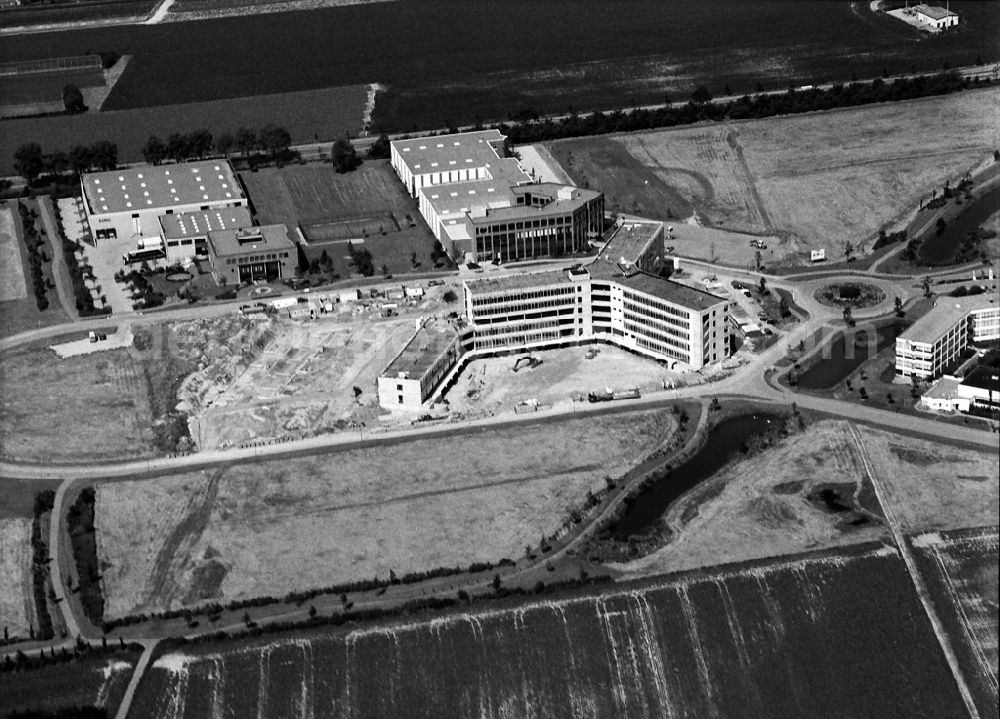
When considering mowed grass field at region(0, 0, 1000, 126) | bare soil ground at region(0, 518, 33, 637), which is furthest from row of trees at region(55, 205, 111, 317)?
mowed grass field at region(0, 0, 1000, 126)

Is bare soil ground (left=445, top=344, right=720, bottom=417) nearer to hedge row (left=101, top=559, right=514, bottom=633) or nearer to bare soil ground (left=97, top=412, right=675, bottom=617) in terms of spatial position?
bare soil ground (left=97, top=412, right=675, bottom=617)

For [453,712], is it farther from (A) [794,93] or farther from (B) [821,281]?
(A) [794,93]

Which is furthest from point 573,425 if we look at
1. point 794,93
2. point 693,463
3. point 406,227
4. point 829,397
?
point 794,93

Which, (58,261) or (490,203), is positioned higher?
(490,203)

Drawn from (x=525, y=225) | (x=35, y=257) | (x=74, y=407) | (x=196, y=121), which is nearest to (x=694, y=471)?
(x=525, y=225)

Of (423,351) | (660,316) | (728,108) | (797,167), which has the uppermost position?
(728,108)

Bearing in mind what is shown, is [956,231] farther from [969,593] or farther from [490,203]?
[969,593]

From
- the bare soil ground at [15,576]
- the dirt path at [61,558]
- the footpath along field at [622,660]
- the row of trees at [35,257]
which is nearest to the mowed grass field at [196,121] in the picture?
the row of trees at [35,257]
